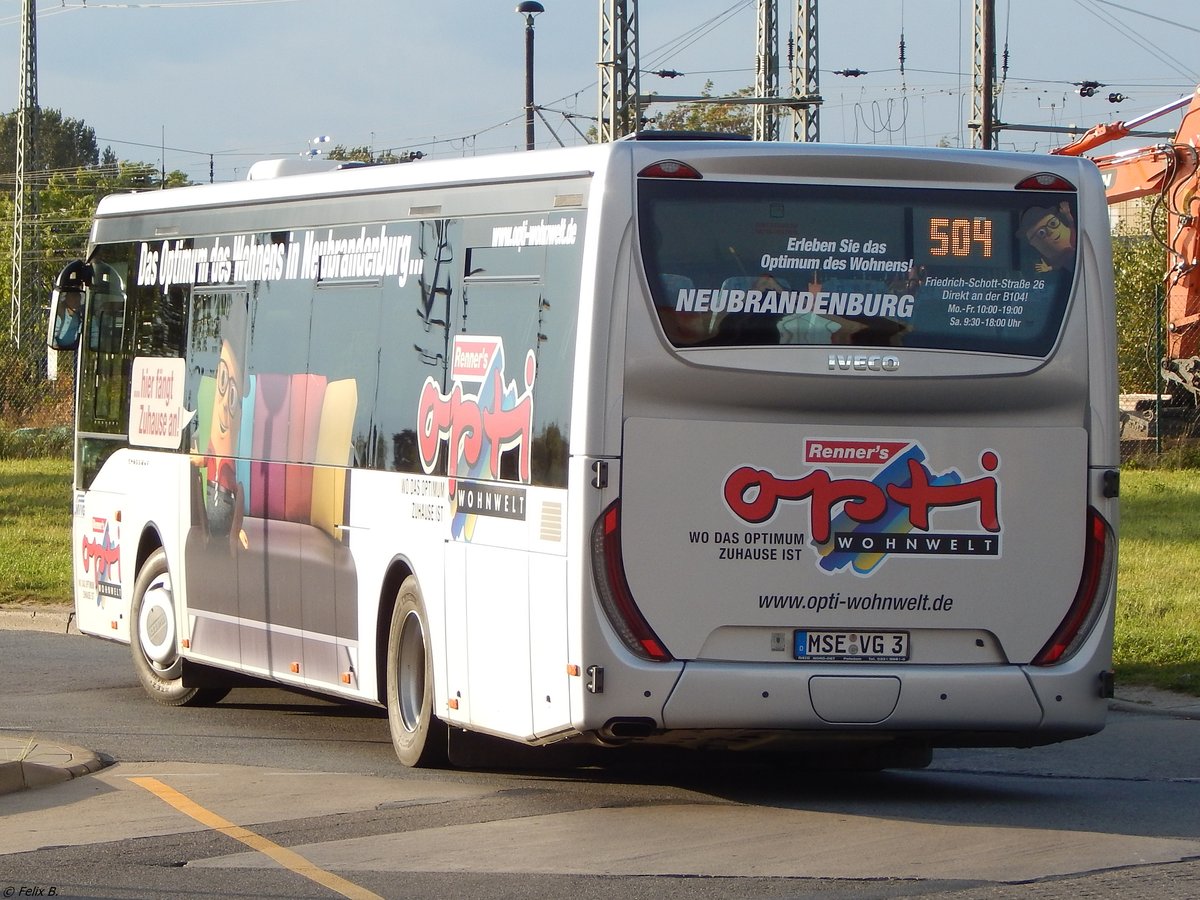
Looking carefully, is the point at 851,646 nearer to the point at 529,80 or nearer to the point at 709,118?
the point at 529,80

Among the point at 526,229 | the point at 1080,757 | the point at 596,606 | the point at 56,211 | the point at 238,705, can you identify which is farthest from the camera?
the point at 56,211

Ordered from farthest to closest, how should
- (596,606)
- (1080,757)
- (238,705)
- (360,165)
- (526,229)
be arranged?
1. (238,705)
2. (360,165)
3. (1080,757)
4. (526,229)
5. (596,606)

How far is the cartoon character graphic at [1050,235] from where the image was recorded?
9.37 meters

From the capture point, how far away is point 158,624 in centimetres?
1369

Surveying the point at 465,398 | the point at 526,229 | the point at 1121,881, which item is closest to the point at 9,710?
the point at 465,398

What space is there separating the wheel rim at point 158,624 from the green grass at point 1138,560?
503cm

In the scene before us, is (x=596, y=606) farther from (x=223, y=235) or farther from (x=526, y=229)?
(x=223, y=235)

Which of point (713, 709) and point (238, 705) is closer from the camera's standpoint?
point (713, 709)

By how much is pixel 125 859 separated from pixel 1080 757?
5627 millimetres

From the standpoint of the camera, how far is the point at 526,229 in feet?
31.6

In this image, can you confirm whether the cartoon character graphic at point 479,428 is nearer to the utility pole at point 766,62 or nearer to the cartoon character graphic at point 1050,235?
the cartoon character graphic at point 1050,235

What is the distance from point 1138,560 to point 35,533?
12436 millimetres

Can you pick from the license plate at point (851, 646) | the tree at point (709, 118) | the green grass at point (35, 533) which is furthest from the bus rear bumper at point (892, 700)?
the tree at point (709, 118)

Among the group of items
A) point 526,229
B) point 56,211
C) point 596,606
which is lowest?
point 596,606
